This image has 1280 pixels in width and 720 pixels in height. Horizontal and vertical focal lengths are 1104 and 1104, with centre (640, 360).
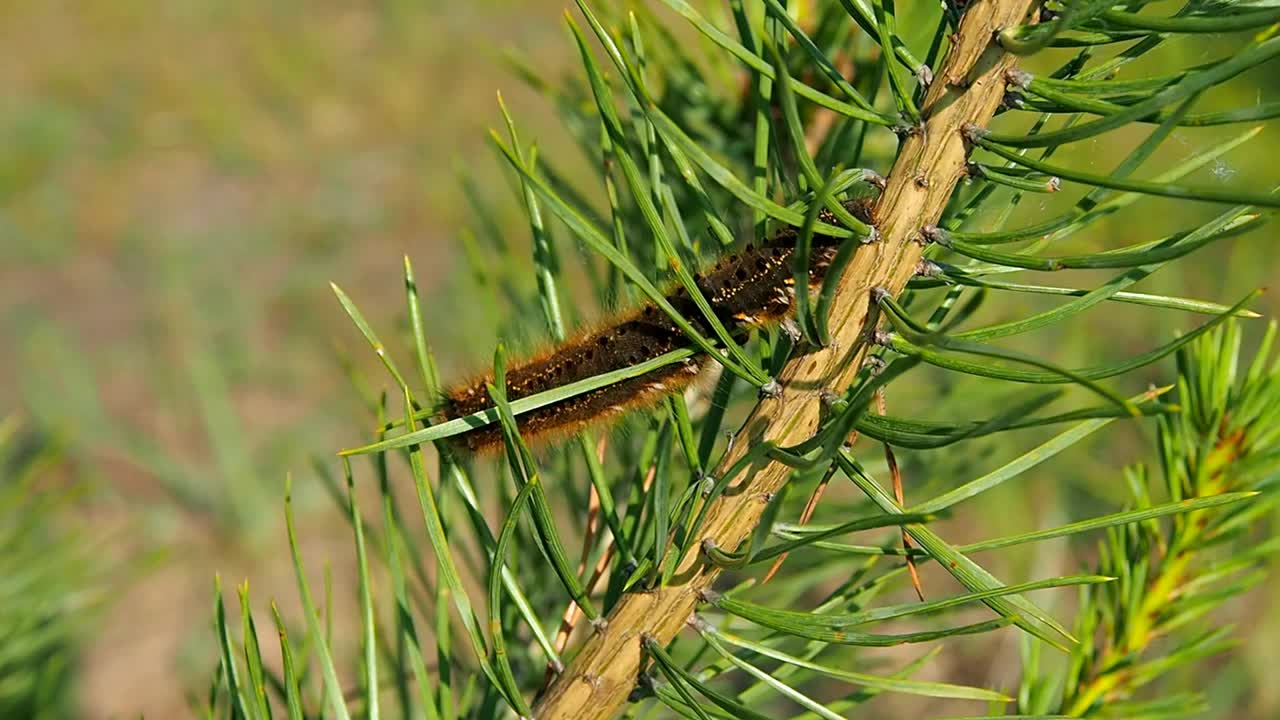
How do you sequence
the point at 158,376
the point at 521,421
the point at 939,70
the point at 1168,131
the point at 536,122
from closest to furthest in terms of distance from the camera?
the point at 1168,131 < the point at 939,70 < the point at 521,421 < the point at 158,376 < the point at 536,122

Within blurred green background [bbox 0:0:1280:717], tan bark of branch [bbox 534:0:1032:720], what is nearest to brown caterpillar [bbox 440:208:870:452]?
tan bark of branch [bbox 534:0:1032:720]

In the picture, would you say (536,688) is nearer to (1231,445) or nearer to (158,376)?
(1231,445)

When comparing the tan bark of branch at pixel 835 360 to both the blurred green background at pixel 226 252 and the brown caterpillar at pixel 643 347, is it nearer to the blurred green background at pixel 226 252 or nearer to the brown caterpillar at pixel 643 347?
the brown caterpillar at pixel 643 347

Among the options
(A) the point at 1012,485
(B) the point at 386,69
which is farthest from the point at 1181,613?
(B) the point at 386,69

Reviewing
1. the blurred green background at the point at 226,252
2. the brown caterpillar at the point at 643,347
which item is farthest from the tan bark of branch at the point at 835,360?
the blurred green background at the point at 226,252

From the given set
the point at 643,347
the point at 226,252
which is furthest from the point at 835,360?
the point at 226,252

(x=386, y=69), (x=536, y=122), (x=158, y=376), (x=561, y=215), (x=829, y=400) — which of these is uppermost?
(x=386, y=69)

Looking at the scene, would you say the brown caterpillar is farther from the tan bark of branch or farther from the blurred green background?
the blurred green background
